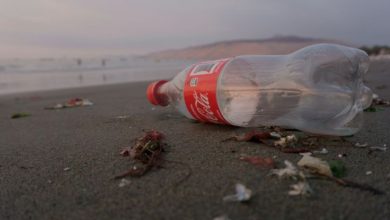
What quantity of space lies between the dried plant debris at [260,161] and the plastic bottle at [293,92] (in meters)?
0.40

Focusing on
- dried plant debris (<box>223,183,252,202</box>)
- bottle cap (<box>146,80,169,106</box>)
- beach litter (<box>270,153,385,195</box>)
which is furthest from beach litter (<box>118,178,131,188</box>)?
bottle cap (<box>146,80,169,106</box>)

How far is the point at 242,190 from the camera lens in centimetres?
94

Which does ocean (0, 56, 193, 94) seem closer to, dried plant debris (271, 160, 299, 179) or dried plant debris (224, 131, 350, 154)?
dried plant debris (224, 131, 350, 154)

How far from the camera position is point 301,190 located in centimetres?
92

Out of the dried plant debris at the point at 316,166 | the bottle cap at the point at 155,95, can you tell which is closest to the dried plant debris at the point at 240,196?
the dried plant debris at the point at 316,166

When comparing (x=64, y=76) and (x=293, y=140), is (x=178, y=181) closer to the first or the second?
(x=293, y=140)

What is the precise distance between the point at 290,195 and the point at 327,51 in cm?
92

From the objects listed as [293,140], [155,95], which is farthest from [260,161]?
[155,95]

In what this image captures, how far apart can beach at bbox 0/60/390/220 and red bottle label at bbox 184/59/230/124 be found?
0.09 metres

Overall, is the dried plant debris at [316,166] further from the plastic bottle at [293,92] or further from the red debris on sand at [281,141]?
the plastic bottle at [293,92]

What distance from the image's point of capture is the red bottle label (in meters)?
1.55

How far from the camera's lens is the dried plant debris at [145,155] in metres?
1.15

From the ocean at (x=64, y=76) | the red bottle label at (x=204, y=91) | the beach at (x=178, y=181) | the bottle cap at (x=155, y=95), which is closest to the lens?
the beach at (x=178, y=181)

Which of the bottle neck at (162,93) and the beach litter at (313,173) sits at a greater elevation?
the bottle neck at (162,93)
